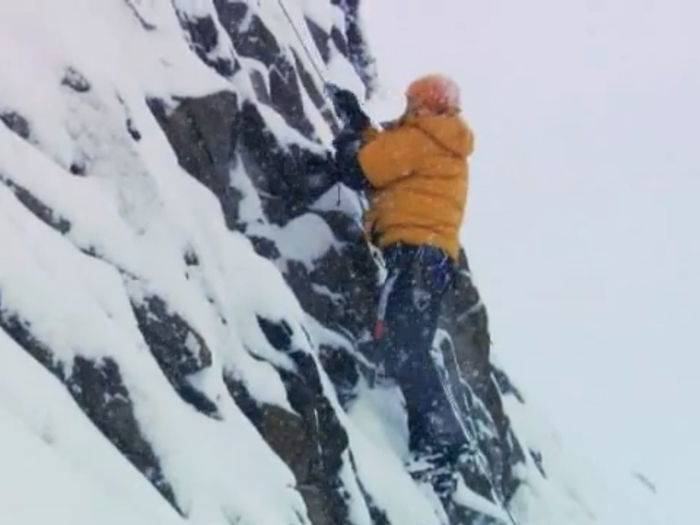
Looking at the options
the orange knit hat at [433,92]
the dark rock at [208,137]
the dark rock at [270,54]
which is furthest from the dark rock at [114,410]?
the dark rock at [270,54]

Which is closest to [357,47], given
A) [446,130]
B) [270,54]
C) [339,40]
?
[339,40]

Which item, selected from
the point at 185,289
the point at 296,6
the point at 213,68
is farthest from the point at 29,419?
the point at 296,6

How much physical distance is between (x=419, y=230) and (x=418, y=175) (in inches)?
14.6

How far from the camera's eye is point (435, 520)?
8.72m

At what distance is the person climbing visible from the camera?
28.4 feet

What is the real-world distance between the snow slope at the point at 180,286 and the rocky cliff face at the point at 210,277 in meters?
0.01

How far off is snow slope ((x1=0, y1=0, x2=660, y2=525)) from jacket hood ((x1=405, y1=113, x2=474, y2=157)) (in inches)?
35.7

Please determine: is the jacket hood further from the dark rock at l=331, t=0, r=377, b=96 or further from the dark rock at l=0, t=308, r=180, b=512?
the dark rock at l=331, t=0, r=377, b=96

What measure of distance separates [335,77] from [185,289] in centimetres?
535

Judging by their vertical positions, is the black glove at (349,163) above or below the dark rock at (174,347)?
above

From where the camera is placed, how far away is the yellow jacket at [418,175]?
8.63 meters

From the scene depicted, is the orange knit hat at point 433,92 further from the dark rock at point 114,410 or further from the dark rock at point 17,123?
the dark rock at point 114,410

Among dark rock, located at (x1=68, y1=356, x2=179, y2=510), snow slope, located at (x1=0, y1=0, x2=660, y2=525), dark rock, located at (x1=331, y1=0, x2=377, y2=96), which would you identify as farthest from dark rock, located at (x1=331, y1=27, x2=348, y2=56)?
dark rock, located at (x1=68, y1=356, x2=179, y2=510)

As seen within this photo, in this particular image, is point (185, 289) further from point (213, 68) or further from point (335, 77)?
point (335, 77)
